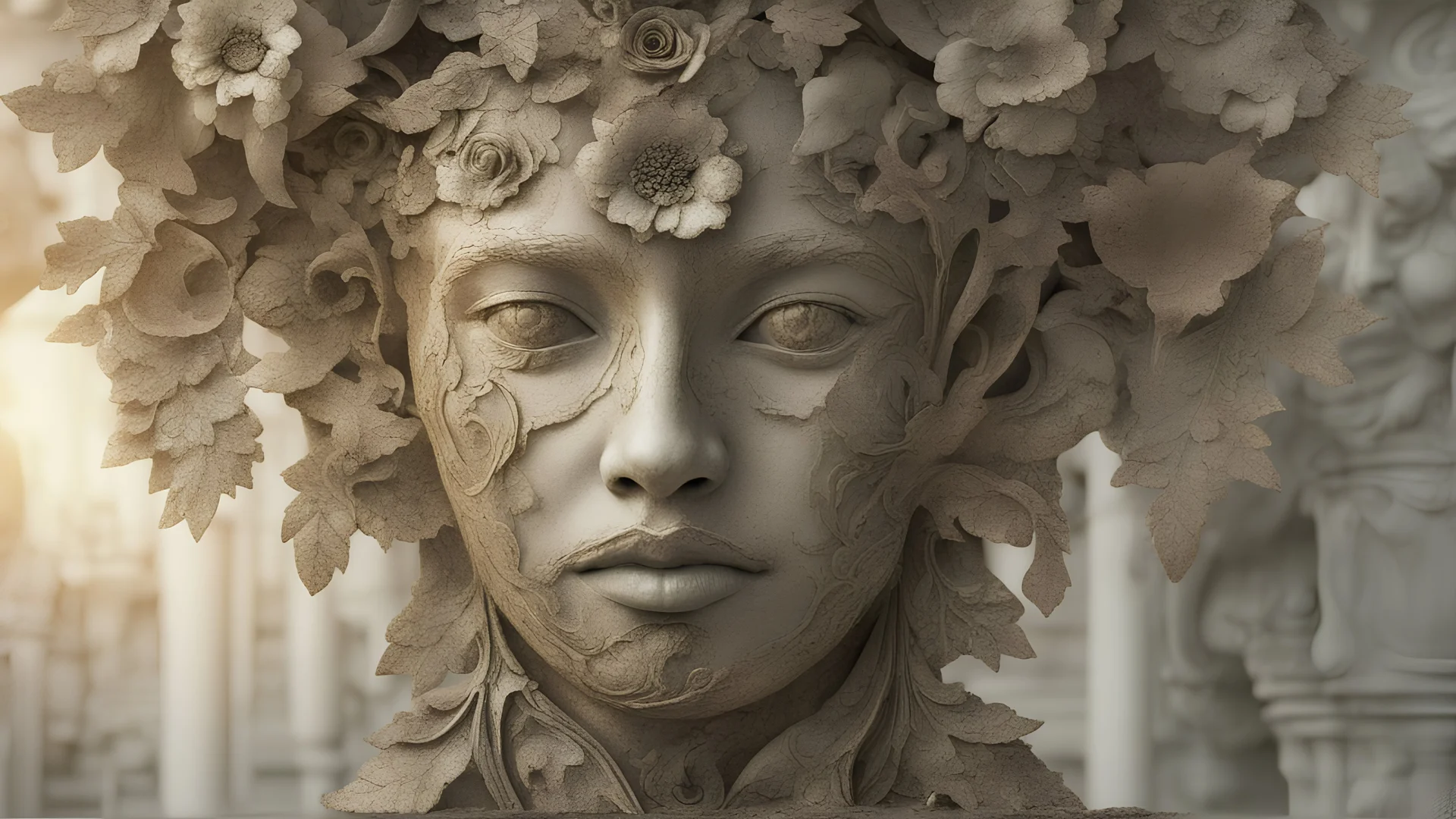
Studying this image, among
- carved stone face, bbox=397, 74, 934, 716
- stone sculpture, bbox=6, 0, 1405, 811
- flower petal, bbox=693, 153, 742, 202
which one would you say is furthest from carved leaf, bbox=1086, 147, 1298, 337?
flower petal, bbox=693, 153, 742, 202

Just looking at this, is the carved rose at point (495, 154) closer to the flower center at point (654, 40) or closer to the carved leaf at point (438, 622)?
the flower center at point (654, 40)

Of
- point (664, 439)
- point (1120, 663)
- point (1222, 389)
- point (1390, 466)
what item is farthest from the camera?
point (1120, 663)

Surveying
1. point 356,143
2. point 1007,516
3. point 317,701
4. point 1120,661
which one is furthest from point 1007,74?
point 317,701

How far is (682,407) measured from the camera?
131 centimetres

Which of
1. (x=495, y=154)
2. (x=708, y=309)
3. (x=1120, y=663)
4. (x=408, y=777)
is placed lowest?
(x=408, y=777)

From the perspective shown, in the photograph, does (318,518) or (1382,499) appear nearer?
(318,518)

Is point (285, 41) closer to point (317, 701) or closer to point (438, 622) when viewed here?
point (438, 622)

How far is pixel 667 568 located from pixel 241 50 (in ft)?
1.60

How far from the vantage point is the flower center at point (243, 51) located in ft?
4.35

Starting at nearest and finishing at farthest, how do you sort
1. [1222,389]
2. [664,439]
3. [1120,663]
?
[664,439], [1222,389], [1120,663]

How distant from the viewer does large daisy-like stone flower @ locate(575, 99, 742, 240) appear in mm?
1305

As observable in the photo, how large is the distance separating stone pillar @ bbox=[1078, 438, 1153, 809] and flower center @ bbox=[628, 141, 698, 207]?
77cm

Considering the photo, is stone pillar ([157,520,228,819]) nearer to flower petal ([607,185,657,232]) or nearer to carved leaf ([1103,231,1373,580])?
flower petal ([607,185,657,232])

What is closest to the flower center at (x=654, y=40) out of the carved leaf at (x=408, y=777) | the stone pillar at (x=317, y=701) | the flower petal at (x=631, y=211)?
the flower petal at (x=631, y=211)
